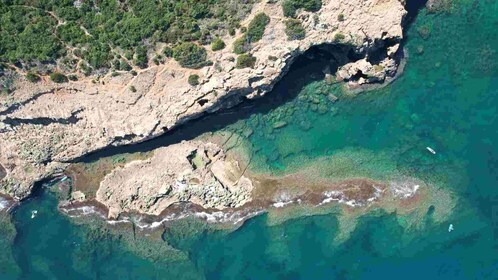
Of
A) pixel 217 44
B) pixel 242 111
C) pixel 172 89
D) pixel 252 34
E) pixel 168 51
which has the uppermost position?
pixel 252 34

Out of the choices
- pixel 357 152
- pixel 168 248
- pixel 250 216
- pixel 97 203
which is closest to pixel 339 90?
pixel 357 152

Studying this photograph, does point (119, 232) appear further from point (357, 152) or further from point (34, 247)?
point (357, 152)

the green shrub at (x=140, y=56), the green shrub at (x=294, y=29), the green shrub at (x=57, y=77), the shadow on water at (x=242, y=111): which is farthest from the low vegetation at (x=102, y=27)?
the shadow on water at (x=242, y=111)

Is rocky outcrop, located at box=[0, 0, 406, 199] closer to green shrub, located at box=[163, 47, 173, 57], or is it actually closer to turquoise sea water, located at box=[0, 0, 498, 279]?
green shrub, located at box=[163, 47, 173, 57]

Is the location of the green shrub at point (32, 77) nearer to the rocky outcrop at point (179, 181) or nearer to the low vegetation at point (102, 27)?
the low vegetation at point (102, 27)

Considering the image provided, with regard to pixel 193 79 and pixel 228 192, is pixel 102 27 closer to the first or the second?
pixel 193 79

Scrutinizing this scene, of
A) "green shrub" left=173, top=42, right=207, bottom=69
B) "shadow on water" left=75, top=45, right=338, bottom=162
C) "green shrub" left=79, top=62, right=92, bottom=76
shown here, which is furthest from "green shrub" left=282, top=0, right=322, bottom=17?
"green shrub" left=79, top=62, right=92, bottom=76

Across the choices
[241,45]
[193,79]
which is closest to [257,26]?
[241,45]

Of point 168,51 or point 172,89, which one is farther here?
point 172,89
